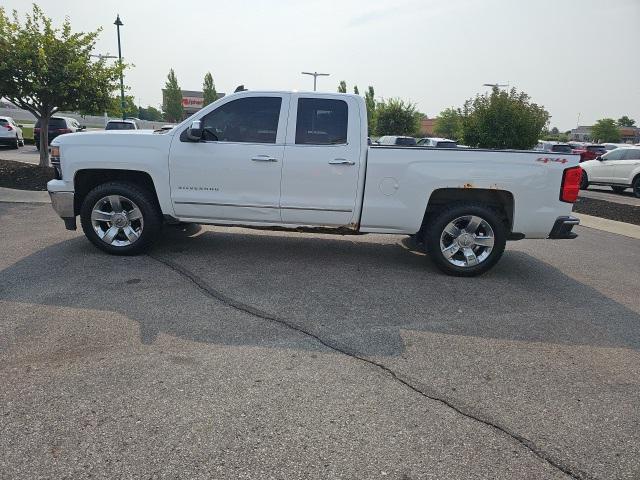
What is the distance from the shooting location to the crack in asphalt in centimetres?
246

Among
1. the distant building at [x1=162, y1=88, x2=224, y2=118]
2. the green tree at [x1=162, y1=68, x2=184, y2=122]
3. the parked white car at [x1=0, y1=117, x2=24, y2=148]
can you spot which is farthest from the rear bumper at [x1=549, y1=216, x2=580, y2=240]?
the distant building at [x1=162, y1=88, x2=224, y2=118]

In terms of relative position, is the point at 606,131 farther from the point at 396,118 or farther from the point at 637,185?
the point at 637,185

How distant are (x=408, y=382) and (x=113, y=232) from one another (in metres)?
4.23

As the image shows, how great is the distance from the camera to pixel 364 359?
137 inches

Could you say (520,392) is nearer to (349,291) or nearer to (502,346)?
(502,346)

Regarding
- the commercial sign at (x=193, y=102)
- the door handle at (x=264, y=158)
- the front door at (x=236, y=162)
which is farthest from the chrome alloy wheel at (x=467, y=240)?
the commercial sign at (x=193, y=102)

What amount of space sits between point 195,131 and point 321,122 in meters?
1.46

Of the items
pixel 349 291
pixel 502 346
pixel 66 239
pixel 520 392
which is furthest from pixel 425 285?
pixel 66 239

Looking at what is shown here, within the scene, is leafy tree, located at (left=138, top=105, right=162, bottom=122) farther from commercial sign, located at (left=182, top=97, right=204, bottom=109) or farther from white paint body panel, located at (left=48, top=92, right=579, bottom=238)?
white paint body panel, located at (left=48, top=92, right=579, bottom=238)

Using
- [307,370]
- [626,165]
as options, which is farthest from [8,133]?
[626,165]

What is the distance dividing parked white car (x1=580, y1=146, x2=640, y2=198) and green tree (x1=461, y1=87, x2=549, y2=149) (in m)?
3.39

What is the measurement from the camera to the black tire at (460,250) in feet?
17.9

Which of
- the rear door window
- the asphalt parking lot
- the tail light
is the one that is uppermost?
the rear door window

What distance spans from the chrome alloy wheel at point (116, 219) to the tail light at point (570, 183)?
16.3 ft
